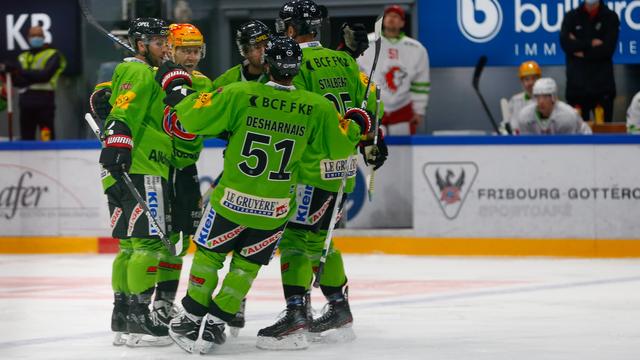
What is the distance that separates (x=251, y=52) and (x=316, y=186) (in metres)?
0.84

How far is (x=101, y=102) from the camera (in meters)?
7.79

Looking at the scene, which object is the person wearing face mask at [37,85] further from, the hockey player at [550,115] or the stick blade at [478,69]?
the hockey player at [550,115]

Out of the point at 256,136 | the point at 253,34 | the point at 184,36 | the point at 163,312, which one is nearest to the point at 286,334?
the point at 163,312

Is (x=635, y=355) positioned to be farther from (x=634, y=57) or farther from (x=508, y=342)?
(x=634, y=57)

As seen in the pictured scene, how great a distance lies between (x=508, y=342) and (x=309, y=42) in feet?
6.22

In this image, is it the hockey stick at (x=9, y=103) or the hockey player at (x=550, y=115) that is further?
the hockey stick at (x=9, y=103)

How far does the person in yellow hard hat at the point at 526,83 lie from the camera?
516 inches

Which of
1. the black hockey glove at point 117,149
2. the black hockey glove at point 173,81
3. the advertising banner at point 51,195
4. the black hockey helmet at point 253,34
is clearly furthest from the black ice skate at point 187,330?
the advertising banner at point 51,195

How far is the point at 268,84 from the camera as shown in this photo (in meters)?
7.12

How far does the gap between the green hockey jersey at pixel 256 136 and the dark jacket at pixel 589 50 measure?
6225mm

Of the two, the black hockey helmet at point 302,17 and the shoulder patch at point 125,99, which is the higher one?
the black hockey helmet at point 302,17

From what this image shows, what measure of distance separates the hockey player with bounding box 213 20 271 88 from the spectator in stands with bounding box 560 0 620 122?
237 inches

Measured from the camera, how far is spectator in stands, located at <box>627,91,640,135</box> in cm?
1254

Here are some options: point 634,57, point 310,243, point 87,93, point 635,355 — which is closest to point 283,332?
point 310,243
